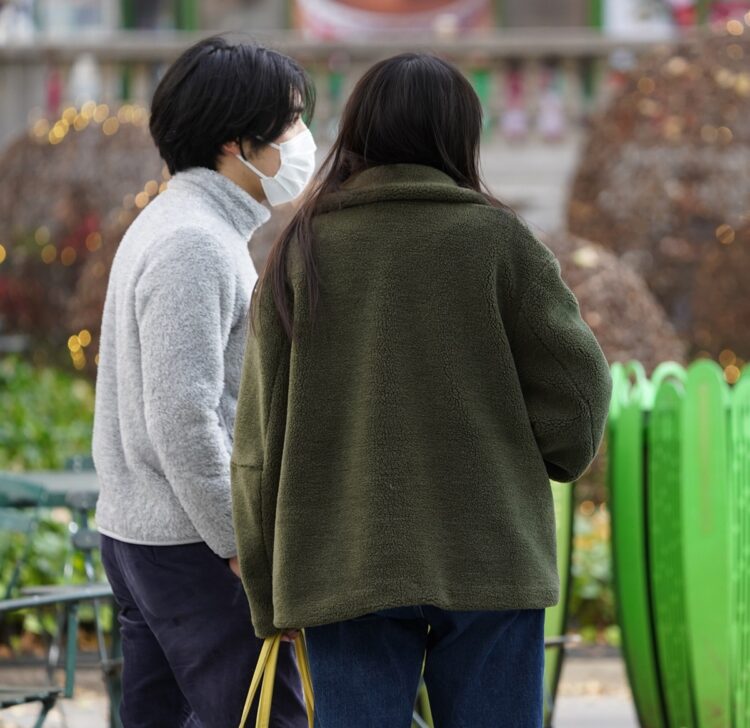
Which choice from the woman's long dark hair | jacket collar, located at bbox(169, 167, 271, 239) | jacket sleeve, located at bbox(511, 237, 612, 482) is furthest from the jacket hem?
jacket collar, located at bbox(169, 167, 271, 239)

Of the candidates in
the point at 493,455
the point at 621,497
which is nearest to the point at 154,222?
the point at 493,455

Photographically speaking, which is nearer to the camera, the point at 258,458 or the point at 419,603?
the point at 419,603

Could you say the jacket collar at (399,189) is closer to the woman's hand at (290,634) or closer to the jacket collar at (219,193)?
the jacket collar at (219,193)

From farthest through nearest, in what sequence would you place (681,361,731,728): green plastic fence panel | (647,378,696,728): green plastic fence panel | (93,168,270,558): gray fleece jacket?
(647,378,696,728): green plastic fence panel < (681,361,731,728): green plastic fence panel < (93,168,270,558): gray fleece jacket

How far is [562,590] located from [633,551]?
0.82ft

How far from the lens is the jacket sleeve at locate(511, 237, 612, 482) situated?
7.96 feet

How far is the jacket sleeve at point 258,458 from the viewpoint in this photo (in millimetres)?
2490

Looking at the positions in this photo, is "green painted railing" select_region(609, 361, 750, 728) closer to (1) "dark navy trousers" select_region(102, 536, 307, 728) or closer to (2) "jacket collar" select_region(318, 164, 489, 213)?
(1) "dark navy trousers" select_region(102, 536, 307, 728)

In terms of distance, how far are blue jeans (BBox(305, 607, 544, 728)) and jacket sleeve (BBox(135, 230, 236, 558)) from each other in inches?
13.0

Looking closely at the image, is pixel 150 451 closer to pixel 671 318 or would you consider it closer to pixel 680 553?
pixel 680 553

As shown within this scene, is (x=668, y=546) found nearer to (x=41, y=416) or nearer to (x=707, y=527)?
(x=707, y=527)

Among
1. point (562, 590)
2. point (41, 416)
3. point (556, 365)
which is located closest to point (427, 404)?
point (556, 365)

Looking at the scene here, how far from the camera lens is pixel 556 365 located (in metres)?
2.44

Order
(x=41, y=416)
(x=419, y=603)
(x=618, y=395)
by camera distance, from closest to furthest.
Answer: (x=419, y=603) → (x=618, y=395) → (x=41, y=416)
